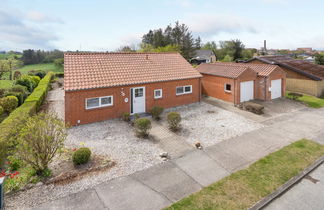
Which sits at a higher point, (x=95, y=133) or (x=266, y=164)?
(x=95, y=133)

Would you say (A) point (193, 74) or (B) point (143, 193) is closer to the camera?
(B) point (143, 193)

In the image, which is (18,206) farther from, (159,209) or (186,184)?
(186,184)

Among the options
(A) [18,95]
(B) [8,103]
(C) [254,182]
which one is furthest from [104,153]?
(A) [18,95]

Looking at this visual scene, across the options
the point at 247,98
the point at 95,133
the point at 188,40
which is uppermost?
the point at 188,40

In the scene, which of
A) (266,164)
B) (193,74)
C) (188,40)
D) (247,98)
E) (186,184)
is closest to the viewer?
(186,184)

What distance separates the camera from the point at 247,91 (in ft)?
63.8

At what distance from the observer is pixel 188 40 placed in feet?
178

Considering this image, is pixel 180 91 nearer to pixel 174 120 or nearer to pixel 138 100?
pixel 138 100

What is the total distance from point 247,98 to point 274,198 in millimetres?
14169

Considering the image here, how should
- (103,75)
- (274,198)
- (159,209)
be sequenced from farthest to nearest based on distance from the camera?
(103,75)
(274,198)
(159,209)

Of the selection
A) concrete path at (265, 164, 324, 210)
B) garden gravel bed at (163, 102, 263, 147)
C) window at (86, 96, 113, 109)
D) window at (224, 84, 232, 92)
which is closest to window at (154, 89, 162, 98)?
garden gravel bed at (163, 102, 263, 147)

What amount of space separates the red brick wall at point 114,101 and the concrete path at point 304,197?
413 inches

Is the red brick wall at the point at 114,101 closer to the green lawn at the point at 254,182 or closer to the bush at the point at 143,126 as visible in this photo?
the bush at the point at 143,126

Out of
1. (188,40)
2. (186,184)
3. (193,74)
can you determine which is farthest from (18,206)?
(188,40)
